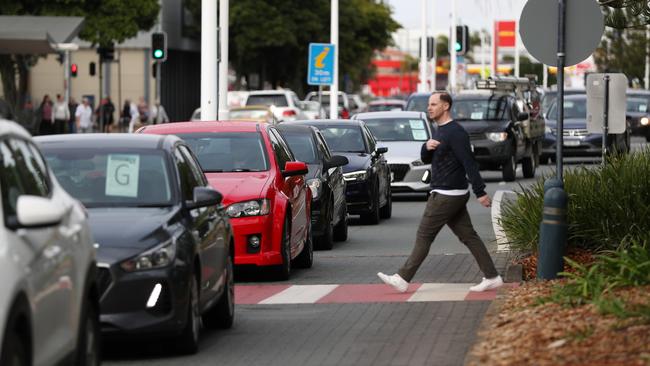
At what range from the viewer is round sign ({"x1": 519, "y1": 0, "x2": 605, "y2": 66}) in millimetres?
14773

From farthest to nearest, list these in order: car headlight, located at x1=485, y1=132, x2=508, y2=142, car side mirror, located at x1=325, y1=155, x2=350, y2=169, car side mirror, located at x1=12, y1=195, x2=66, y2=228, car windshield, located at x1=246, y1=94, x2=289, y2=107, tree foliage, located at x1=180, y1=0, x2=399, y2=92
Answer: tree foliage, located at x1=180, y1=0, x2=399, y2=92 < car windshield, located at x1=246, y1=94, x2=289, y2=107 < car headlight, located at x1=485, y1=132, x2=508, y2=142 < car side mirror, located at x1=325, y1=155, x2=350, y2=169 < car side mirror, located at x1=12, y1=195, x2=66, y2=228

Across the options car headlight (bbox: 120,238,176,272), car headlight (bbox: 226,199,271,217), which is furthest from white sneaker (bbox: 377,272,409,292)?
car headlight (bbox: 120,238,176,272)

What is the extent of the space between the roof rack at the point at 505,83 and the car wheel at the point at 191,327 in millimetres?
28124

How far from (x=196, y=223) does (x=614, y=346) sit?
3133 mm

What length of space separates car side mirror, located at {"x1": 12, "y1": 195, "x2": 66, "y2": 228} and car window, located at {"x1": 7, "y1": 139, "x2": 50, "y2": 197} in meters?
0.82

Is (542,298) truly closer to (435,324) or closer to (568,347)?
(435,324)

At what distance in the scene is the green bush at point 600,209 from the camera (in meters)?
15.4

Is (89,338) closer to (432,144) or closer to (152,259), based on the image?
(152,259)

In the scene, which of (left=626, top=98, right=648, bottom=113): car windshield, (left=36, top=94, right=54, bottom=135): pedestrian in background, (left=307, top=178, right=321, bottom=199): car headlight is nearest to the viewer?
(left=307, top=178, right=321, bottom=199): car headlight

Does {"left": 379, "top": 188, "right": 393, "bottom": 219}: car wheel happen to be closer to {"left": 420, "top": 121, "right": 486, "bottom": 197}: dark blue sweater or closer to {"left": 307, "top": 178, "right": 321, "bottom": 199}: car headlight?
{"left": 307, "top": 178, "right": 321, "bottom": 199}: car headlight

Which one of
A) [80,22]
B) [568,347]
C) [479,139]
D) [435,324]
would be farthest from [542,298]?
[80,22]

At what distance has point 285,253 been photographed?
A: 15.9m

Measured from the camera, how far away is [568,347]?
9508 mm

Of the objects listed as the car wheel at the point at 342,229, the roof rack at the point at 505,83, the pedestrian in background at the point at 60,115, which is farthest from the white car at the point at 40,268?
the pedestrian in background at the point at 60,115
